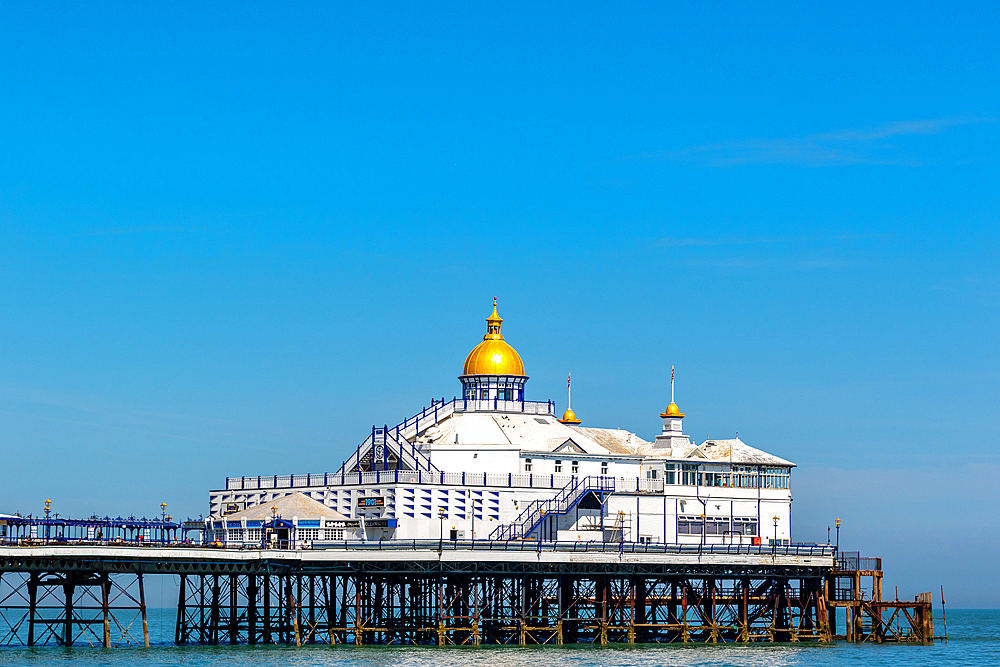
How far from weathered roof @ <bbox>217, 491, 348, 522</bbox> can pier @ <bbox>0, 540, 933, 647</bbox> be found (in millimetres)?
4079

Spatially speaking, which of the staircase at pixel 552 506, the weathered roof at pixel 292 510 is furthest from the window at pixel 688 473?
the weathered roof at pixel 292 510

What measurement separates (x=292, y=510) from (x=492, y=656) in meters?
19.8

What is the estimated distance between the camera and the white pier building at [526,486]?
104 meters

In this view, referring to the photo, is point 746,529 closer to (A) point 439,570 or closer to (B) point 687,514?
(B) point 687,514

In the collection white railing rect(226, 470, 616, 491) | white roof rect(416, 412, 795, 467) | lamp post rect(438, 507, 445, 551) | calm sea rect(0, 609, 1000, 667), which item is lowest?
calm sea rect(0, 609, 1000, 667)

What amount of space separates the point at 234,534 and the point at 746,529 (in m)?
36.6

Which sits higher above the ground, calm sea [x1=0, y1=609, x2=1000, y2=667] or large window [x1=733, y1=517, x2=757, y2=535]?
large window [x1=733, y1=517, x2=757, y2=535]

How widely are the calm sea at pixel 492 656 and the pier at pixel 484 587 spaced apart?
2.07 metres

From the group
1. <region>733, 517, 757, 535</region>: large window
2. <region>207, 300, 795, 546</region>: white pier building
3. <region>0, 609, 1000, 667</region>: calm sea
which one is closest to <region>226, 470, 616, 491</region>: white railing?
<region>207, 300, 795, 546</region>: white pier building

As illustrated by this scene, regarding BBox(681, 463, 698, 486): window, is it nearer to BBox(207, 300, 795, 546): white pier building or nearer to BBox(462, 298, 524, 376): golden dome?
BBox(207, 300, 795, 546): white pier building

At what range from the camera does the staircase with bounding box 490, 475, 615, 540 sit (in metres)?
105

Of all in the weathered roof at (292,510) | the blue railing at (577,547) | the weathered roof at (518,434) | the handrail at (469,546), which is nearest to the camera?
the handrail at (469,546)

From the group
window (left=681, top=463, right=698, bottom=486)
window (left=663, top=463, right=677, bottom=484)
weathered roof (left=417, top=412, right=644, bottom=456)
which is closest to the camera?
weathered roof (left=417, top=412, right=644, bottom=456)

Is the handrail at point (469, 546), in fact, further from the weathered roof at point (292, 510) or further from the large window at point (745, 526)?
the large window at point (745, 526)
